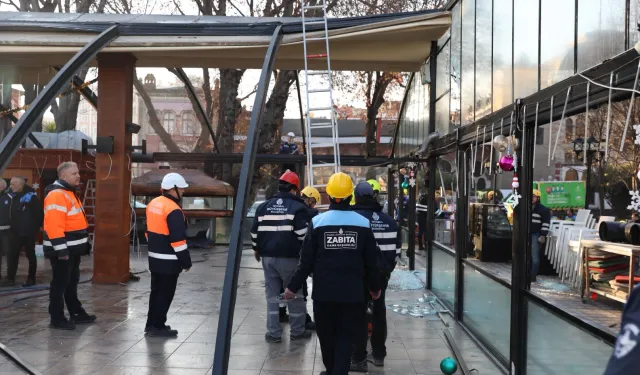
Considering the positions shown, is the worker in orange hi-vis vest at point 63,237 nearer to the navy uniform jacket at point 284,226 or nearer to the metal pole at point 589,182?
the navy uniform jacket at point 284,226

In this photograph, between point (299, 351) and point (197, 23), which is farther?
point (197, 23)

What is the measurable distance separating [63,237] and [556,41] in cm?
571

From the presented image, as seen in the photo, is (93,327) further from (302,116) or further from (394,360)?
(302,116)

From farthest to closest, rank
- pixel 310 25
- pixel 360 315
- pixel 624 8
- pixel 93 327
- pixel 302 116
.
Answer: pixel 302 116, pixel 310 25, pixel 93 327, pixel 360 315, pixel 624 8

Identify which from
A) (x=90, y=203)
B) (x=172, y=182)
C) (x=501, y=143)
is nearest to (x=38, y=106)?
(x=172, y=182)

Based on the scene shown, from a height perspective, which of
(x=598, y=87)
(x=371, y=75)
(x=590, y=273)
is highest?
(x=371, y=75)

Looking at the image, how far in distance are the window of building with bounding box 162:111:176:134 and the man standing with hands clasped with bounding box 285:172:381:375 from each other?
17.6 metres

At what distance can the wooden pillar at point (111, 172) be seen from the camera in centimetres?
1138

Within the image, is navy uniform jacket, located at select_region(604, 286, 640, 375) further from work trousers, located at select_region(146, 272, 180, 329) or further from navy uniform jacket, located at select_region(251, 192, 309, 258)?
work trousers, located at select_region(146, 272, 180, 329)

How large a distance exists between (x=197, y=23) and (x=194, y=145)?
49.5 feet

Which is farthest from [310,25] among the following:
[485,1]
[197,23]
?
[485,1]

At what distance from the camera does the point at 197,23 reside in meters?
9.73

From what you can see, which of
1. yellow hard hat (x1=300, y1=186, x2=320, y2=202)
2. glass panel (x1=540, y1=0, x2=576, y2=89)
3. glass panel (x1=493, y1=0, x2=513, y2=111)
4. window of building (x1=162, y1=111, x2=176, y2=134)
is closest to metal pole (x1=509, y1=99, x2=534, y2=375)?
glass panel (x1=540, y1=0, x2=576, y2=89)

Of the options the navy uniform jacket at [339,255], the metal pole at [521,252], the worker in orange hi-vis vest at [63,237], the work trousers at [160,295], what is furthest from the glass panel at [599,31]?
the worker in orange hi-vis vest at [63,237]
